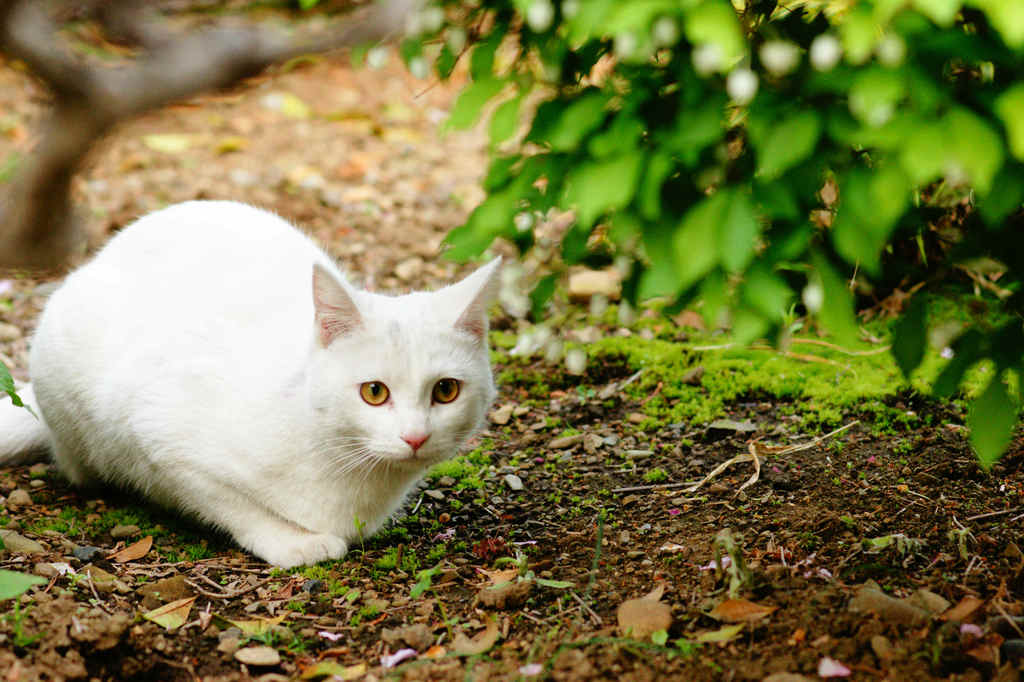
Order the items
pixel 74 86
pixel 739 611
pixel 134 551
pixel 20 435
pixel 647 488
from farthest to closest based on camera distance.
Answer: pixel 74 86 < pixel 20 435 < pixel 647 488 < pixel 134 551 < pixel 739 611

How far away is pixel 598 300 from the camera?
3.14m

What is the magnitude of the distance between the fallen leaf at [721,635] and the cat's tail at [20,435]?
9.13ft

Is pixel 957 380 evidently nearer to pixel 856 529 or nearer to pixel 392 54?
pixel 856 529

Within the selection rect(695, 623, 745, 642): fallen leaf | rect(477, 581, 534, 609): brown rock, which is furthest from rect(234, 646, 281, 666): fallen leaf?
rect(695, 623, 745, 642): fallen leaf

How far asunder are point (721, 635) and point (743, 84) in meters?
1.44

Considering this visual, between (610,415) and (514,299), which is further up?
(514,299)

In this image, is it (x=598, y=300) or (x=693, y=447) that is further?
(x=693, y=447)

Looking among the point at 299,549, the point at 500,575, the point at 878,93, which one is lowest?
the point at 500,575

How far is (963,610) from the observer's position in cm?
256

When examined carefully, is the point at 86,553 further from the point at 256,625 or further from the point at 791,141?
the point at 791,141

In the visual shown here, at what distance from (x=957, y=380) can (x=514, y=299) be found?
A: 4.68 feet

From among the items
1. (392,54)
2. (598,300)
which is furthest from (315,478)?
(392,54)

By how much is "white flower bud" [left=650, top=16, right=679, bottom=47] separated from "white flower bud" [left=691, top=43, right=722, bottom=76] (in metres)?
0.05

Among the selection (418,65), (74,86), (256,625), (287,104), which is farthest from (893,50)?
(287,104)
